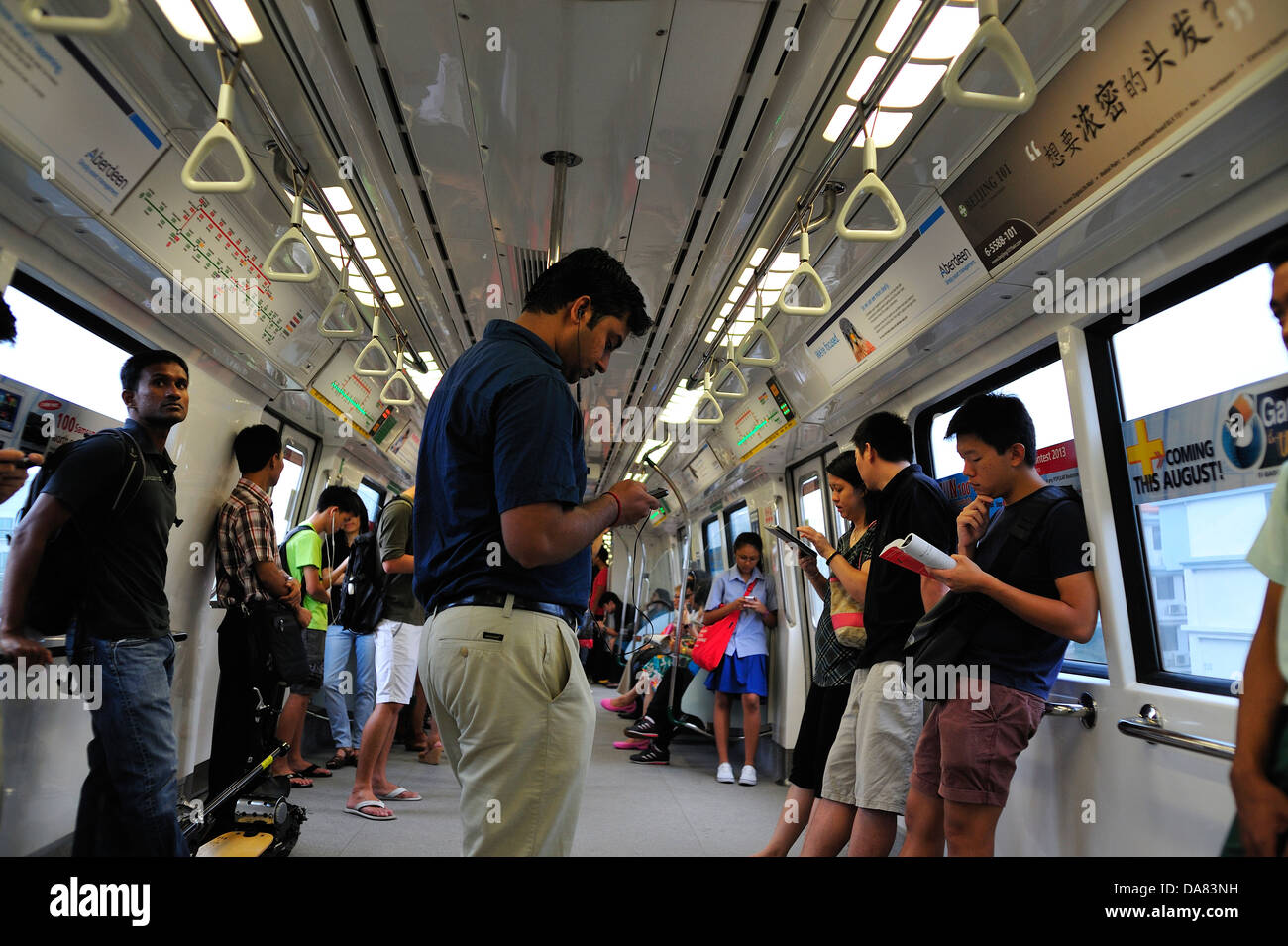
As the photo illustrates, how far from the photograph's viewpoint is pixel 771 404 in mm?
6266

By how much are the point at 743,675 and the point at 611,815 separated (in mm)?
1943

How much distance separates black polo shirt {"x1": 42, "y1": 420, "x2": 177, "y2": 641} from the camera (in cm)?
242

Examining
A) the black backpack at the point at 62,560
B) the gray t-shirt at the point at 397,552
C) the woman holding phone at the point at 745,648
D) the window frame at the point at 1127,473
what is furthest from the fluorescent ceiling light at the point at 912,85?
the woman holding phone at the point at 745,648

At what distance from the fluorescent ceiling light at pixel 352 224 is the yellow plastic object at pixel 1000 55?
3.19 m

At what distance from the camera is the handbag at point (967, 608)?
2652 mm

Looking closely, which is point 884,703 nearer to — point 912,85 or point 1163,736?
point 1163,736

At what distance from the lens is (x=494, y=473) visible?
5.43ft

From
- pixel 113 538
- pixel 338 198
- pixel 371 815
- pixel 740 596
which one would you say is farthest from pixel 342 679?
pixel 113 538

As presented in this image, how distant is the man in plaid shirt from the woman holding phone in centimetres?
356

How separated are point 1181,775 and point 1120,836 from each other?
0.37 metres

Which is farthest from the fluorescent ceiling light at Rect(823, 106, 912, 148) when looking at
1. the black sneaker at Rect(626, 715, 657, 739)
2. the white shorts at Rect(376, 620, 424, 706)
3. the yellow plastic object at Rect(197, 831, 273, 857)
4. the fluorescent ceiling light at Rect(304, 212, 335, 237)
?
the black sneaker at Rect(626, 715, 657, 739)

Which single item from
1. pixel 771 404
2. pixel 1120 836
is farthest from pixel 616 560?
pixel 1120 836
